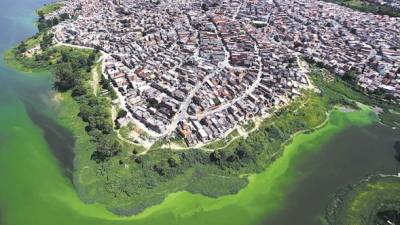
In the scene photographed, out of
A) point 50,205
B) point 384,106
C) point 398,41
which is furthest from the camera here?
point 398,41

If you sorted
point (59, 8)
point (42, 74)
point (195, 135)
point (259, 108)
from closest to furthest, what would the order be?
point (195, 135) < point (259, 108) < point (42, 74) < point (59, 8)

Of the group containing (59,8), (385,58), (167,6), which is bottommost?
(59,8)

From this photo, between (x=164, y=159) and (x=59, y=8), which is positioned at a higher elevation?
(x=164, y=159)

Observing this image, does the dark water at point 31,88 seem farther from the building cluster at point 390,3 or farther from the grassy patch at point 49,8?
the building cluster at point 390,3

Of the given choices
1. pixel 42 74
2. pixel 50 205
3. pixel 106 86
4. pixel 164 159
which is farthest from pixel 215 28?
pixel 50 205

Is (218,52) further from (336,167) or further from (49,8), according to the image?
(49,8)

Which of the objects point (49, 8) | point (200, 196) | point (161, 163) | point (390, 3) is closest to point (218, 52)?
point (161, 163)

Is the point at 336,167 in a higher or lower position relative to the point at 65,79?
higher

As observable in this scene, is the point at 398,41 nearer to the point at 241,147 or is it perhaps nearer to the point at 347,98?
the point at 347,98
